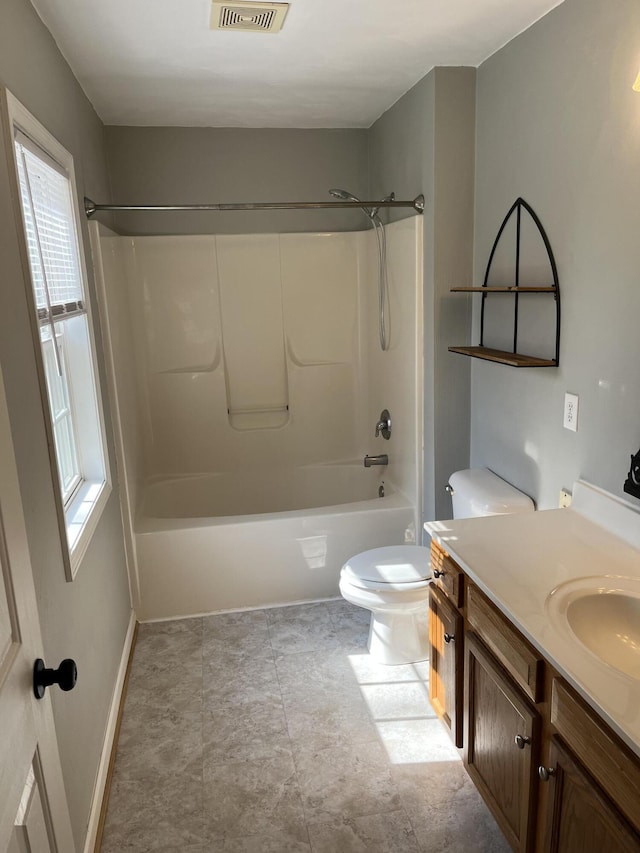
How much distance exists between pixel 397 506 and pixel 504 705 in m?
1.60

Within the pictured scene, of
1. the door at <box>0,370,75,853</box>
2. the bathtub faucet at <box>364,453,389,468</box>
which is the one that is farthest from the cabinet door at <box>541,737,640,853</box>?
the bathtub faucet at <box>364,453,389,468</box>

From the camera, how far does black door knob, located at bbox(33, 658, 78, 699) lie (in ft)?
3.37

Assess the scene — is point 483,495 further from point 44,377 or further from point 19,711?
point 19,711

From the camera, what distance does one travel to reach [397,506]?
10.4 feet

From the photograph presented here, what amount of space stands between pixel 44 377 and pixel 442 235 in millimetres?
1741

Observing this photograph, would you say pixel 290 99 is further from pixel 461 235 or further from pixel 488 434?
pixel 488 434

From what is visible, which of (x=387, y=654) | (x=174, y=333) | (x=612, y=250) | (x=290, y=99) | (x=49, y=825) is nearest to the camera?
(x=49, y=825)

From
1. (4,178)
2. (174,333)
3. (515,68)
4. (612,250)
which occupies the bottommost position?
(174,333)

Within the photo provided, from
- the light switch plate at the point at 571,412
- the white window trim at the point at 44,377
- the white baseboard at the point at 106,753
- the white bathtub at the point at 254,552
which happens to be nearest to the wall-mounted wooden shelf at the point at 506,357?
the light switch plate at the point at 571,412

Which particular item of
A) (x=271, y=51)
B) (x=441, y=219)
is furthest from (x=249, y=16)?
(x=441, y=219)

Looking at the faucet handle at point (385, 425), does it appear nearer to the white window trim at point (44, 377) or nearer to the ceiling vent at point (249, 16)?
the white window trim at point (44, 377)

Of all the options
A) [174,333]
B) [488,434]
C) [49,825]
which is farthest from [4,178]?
[174,333]

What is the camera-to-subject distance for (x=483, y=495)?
8.05ft

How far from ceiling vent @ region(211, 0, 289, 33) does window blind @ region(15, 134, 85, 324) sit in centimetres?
70
